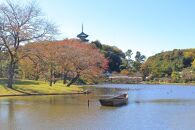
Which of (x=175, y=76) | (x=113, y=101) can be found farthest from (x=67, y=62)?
(x=175, y=76)

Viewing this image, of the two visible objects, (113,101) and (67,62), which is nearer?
(113,101)

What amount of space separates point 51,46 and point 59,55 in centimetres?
328

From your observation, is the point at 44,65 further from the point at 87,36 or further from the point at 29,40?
the point at 87,36

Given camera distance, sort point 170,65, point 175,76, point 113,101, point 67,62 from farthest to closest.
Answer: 1. point 170,65
2. point 175,76
3. point 67,62
4. point 113,101

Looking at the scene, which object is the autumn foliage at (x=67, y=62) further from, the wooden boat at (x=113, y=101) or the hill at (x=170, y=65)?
the hill at (x=170, y=65)

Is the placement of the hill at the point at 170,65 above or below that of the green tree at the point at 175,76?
above

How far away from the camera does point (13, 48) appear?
48.1m

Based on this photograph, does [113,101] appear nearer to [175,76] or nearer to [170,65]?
[175,76]

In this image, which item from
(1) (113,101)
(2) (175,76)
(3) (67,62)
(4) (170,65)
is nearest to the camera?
(1) (113,101)

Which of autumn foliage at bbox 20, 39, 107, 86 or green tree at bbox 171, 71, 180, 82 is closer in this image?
autumn foliage at bbox 20, 39, 107, 86

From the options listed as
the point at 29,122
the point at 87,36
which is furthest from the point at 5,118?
the point at 87,36

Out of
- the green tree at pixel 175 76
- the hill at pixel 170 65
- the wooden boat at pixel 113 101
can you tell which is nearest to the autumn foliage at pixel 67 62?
the wooden boat at pixel 113 101

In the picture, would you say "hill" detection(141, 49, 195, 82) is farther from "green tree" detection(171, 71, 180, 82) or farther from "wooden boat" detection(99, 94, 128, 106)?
"wooden boat" detection(99, 94, 128, 106)

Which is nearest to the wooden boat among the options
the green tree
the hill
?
the hill
